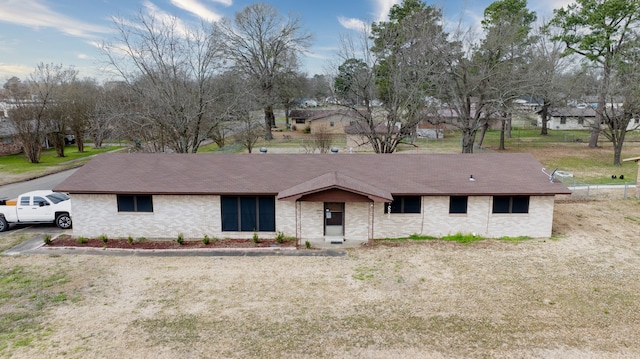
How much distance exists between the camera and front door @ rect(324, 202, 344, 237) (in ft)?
58.3

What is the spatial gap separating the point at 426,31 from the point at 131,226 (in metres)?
28.1

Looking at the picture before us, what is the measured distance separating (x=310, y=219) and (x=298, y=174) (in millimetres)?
2327

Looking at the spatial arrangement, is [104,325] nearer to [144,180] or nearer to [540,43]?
[144,180]

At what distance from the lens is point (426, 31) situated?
3531 centimetres

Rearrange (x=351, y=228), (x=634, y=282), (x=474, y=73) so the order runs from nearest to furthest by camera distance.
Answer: (x=634, y=282) < (x=351, y=228) < (x=474, y=73)

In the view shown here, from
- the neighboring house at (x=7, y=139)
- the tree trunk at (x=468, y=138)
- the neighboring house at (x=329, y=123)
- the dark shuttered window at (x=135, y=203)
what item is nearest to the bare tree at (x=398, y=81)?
the tree trunk at (x=468, y=138)

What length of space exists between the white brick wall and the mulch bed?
36 cm

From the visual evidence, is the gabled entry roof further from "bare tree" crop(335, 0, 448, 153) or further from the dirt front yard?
"bare tree" crop(335, 0, 448, 153)

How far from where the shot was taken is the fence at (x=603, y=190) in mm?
25594

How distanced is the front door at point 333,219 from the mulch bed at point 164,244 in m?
1.57

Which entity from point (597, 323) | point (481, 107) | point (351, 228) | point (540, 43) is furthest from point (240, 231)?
point (540, 43)

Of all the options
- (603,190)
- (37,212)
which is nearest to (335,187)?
(37,212)

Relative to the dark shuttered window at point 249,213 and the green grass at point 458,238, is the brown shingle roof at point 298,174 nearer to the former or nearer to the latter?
the dark shuttered window at point 249,213

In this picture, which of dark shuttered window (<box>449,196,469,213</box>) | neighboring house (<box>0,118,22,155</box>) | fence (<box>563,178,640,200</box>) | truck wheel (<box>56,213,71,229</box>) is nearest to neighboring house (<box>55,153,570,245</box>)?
dark shuttered window (<box>449,196,469,213</box>)
